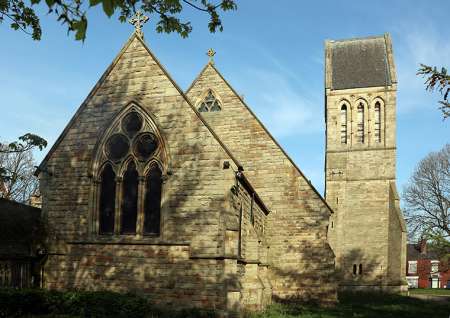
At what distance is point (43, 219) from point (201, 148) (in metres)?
5.88

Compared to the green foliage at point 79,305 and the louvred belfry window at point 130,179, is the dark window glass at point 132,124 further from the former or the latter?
the green foliage at point 79,305

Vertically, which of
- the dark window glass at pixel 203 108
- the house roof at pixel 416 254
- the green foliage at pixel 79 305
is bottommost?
the house roof at pixel 416 254

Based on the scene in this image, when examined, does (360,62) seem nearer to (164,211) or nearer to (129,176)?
(129,176)

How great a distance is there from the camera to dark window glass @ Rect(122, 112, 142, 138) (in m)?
15.9

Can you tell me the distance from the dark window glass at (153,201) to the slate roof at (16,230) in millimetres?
3833

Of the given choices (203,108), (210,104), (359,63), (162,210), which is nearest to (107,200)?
(162,210)

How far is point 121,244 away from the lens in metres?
15.1

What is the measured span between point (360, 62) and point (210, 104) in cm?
2560

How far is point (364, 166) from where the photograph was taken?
40406mm

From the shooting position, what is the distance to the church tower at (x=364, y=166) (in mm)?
37906

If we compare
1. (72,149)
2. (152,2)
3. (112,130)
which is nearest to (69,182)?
(72,149)

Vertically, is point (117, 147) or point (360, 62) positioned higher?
point (360, 62)

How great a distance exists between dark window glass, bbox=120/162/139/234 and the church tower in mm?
22681

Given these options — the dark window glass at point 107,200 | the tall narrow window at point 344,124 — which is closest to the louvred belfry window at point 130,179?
the dark window glass at point 107,200
